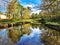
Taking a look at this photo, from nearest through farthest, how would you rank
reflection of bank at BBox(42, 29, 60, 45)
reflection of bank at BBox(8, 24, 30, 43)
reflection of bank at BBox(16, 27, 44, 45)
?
reflection of bank at BBox(42, 29, 60, 45) → reflection of bank at BBox(16, 27, 44, 45) → reflection of bank at BBox(8, 24, 30, 43)

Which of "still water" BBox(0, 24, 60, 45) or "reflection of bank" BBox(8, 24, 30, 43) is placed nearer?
"still water" BBox(0, 24, 60, 45)

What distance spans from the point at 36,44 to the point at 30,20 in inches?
1282

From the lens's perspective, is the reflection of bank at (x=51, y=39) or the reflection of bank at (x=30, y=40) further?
the reflection of bank at (x=30, y=40)

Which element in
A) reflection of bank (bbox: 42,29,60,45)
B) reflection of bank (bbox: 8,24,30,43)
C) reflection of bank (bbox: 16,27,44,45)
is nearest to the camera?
reflection of bank (bbox: 42,29,60,45)

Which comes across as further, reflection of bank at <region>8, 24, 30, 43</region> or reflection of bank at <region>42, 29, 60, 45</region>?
reflection of bank at <region>8, 24, 30, 43</region>

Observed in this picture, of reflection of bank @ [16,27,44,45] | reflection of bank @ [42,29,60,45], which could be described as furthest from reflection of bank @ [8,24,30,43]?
reflection of bank @ [42,29,60,45]

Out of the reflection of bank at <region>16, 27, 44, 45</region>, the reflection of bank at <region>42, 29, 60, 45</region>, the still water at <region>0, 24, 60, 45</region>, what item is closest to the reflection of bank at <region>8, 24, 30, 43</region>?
the still water at <region>0, 24, 60, 45</region>

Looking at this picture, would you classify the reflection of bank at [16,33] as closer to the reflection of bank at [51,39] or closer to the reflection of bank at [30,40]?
the reflection of bank at [30,40]

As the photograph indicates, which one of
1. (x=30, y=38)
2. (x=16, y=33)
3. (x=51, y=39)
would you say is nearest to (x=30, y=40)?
(x=30, y=38)

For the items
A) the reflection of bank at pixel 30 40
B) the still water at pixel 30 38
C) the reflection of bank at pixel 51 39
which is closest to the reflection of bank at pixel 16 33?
the still water at pixel 30 38

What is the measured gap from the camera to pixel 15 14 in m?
40.0

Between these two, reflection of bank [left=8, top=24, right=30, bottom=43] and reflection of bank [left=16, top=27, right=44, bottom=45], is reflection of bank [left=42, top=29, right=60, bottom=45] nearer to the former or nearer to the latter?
reflection of bank [left=16, top=27, right=44, bottom=45]

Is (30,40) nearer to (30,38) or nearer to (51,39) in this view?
(30,38)

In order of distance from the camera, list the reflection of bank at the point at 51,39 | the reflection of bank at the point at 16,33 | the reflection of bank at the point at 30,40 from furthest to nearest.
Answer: the reflection of bank at the point at 16,33
the reflection of bank at the point at 30,40
the reflection of bank at the point at 51,39
